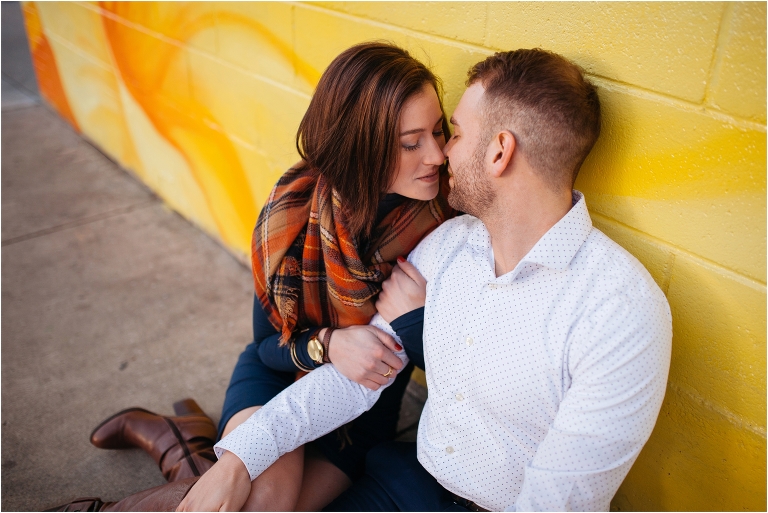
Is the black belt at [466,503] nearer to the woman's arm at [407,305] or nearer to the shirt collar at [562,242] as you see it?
the woman's arm at [407,305]

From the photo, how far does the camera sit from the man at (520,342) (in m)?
1.36

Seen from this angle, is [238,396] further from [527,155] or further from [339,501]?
[527,155]

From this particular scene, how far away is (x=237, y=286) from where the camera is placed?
11.1 feet

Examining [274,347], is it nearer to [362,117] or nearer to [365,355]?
[365,355]

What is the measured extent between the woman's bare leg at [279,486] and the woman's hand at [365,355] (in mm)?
279

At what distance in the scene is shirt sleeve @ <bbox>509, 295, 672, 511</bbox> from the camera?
4.41 ft

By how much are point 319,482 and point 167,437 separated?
2.26 feet

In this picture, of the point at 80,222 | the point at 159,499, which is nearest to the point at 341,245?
the point at 159,499

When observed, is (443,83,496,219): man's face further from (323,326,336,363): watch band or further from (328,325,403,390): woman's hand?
(323,326,336,363): watch band

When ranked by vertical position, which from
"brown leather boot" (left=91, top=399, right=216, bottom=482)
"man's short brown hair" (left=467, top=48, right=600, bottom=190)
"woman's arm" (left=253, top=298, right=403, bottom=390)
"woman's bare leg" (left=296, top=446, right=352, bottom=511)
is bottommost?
"brown leather boot" (left=91, top=399, right=216, bottom=482)

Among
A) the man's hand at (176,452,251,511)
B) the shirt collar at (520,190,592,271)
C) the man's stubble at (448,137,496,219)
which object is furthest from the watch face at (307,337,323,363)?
the shirt collar at (520,190,592,271)

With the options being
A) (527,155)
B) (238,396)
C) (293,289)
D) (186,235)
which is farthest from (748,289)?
(186,235)

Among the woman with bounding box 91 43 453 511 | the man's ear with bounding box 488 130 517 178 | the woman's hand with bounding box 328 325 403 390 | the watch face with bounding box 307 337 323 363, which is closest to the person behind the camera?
the man's ear with bounding box 488 130 517 178

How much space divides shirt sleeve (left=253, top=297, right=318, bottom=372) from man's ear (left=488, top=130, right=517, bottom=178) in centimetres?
84
